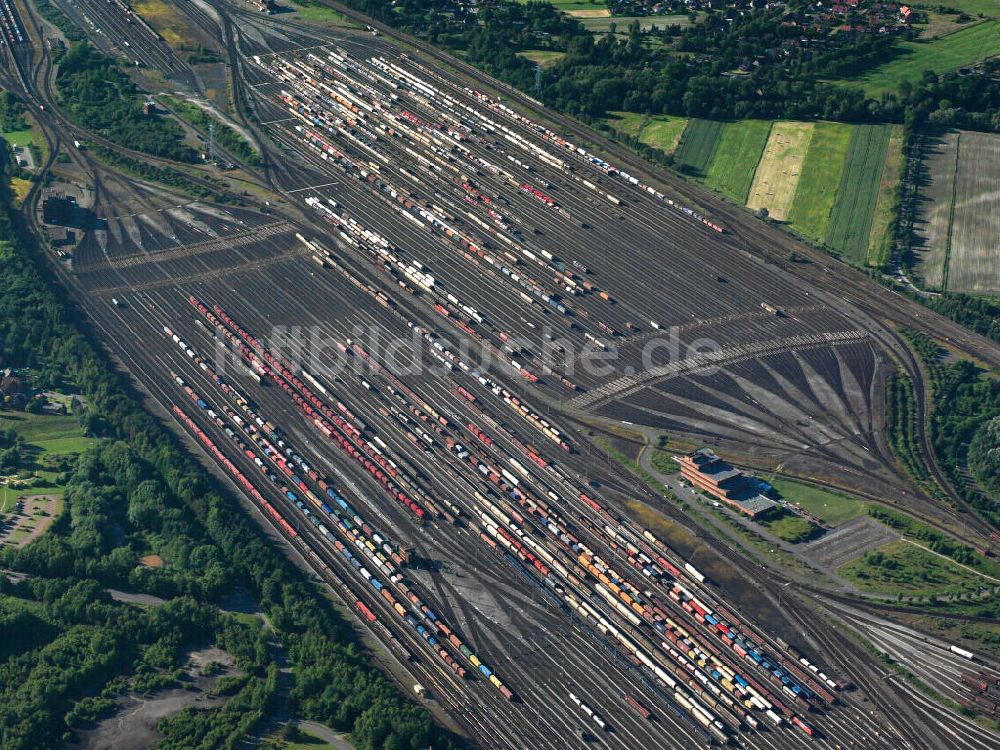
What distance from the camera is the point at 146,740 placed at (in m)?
200

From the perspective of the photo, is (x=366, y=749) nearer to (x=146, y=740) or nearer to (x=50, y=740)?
(x=146, y=740)

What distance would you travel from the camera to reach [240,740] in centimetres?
19925

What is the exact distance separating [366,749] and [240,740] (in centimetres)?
1805

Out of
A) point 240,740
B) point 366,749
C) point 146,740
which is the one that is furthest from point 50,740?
point 366,749

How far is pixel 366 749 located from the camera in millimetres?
198000

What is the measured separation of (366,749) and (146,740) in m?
31.5

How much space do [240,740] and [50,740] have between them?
88.2 ft

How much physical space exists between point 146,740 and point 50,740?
13.5 m

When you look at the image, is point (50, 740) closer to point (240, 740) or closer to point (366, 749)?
point (240, 740)

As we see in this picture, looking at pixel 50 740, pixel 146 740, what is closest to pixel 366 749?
pixel 146 740

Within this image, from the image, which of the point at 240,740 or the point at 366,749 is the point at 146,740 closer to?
the point at 240,740

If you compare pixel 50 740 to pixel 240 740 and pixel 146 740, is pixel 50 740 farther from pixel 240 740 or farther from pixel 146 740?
pixel 240 740

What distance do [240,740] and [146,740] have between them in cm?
1346
